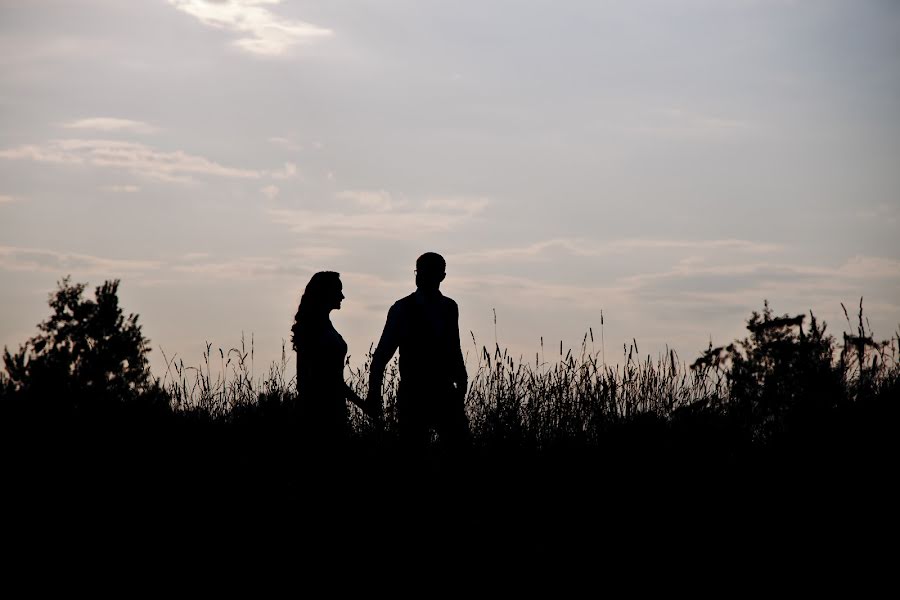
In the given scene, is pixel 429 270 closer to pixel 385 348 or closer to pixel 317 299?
pixel 385 348

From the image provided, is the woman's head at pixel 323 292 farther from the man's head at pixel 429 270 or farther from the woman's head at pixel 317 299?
the man's head at pixel 429 270

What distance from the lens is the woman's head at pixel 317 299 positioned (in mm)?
6758

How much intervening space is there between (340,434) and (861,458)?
3672mm

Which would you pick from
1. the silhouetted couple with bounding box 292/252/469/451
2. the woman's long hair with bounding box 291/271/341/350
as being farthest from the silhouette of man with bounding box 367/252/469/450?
the woman's long hair with bounding box 291/271/341/350

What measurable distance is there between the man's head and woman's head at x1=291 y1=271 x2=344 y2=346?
65cm

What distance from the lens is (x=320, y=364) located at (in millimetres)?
6723

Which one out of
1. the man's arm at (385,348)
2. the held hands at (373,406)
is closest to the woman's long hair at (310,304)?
the man's arm at (385,348)

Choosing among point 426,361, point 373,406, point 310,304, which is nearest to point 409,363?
point 426,361

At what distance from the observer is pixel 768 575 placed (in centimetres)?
486

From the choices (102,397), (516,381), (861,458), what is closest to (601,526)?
(861,458)

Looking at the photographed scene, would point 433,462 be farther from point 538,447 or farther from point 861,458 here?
point 861,458

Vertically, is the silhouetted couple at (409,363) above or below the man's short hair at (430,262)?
below

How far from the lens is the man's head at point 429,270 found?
21.9 ft

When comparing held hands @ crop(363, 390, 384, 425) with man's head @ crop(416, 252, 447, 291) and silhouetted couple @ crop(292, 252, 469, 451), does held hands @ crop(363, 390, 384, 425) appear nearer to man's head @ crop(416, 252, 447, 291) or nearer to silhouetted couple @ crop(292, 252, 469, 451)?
silhouetted couple @ crop(292, 252, 469, 451)
